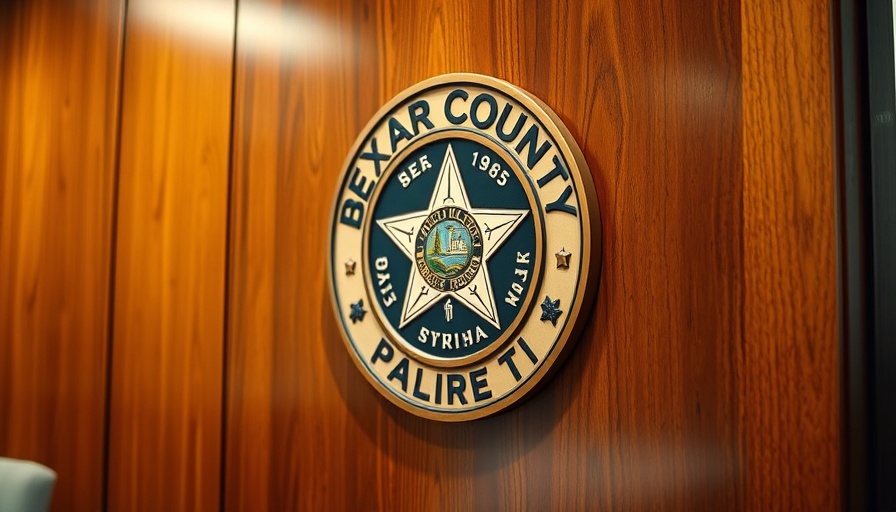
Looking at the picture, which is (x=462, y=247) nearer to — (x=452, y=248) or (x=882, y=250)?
(x=452, y=248)

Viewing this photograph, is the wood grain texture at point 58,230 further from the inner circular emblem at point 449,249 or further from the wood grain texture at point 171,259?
the inner circular emblem at point 449,249

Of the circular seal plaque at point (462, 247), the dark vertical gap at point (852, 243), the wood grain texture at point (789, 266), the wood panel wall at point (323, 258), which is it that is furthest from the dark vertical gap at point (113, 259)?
the dark vertical gap at point (852, 243)

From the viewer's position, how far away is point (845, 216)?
1.15 meters

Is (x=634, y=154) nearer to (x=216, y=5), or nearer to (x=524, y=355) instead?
(x=524, y=355)

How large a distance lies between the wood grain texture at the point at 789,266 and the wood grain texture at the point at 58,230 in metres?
A: 1.90

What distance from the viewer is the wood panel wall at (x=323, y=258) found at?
1202 mm

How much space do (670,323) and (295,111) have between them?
1101 millimetres

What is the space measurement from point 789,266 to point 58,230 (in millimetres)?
2255

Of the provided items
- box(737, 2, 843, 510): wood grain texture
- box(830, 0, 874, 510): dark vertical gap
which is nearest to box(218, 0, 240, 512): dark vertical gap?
box(737, 2, 843, 510): wood grain texture

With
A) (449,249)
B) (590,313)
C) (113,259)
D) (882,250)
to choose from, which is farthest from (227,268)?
(882,250)

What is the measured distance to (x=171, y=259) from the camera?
2.20 meters

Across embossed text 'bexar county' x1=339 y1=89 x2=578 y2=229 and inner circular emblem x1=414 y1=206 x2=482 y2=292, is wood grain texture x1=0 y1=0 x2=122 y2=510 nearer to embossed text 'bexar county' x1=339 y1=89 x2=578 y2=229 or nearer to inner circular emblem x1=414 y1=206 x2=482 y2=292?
embossed text 'bexar county' x1=339 y1=89 x2=578 y2=229

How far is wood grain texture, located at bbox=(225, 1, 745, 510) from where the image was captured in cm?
130

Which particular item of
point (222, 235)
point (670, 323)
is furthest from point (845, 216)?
point (222, 235)
